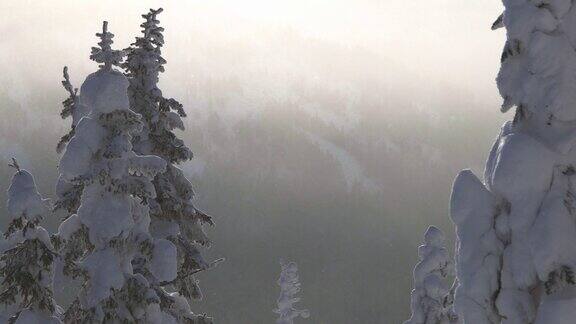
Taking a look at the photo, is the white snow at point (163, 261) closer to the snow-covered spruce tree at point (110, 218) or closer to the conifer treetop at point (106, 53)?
the snow-covered spruce tree at point (110, 218)

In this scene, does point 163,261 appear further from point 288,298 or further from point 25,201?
point 288,298

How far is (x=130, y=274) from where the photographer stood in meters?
15.1

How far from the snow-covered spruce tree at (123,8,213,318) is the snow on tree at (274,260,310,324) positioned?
3313 centimetres

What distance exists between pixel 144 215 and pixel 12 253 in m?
3.10

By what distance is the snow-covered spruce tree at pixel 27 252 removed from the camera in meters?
15.0

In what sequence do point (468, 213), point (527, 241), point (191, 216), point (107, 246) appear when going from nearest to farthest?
point (527, 241)
point (468, 213)
point (107, 246)
point (191, 216)

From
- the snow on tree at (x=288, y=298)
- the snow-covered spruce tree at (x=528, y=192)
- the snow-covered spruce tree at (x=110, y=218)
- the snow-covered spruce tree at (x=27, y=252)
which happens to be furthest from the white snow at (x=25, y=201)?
the snow on tree at (x=288, y=298)

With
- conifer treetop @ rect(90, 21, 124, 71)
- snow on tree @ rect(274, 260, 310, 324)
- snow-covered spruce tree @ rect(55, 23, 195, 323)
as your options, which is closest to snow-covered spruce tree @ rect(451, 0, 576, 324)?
snow-covered spruce tree @ rect(55, 23, 195, 323)

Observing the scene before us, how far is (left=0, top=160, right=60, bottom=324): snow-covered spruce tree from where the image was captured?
15.0m

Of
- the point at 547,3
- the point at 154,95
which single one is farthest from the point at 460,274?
the point at 154,95

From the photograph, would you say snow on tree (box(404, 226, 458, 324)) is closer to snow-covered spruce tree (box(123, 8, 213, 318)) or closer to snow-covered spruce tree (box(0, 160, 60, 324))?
snow-covered spruce tree (box(123, 8, 213, 318))

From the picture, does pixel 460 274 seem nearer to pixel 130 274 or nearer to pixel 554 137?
pixel 554 137

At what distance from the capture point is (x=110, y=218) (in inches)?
586

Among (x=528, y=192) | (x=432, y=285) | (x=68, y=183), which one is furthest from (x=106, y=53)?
(x=432, y=285)
